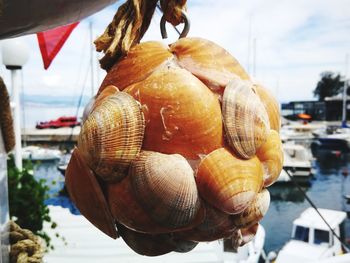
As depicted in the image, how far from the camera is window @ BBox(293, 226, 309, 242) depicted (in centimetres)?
858

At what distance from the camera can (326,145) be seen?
2447cm

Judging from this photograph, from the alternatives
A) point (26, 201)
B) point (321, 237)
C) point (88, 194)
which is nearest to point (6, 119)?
point (88, 194)

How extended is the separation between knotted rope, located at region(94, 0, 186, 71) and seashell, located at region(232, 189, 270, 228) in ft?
1.27

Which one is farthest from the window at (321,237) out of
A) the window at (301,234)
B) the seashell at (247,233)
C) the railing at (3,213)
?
the seashell at (247,233)

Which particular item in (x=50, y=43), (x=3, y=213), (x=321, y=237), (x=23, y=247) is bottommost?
(x=321, y=237)

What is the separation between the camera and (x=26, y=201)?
2.83 meters

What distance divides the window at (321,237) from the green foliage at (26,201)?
277 inches

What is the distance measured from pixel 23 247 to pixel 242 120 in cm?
136

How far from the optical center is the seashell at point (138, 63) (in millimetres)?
729

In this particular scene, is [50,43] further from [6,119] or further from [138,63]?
[138,63]

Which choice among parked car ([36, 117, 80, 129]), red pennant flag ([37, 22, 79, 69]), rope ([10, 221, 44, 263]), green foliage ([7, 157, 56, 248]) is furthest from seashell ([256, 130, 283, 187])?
parked car ([36, 117, 80, 129])

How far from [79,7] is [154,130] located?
0.28 meters

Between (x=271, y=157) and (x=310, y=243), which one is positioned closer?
(x=271, y=157)

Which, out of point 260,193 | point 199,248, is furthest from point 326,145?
point 260,193
